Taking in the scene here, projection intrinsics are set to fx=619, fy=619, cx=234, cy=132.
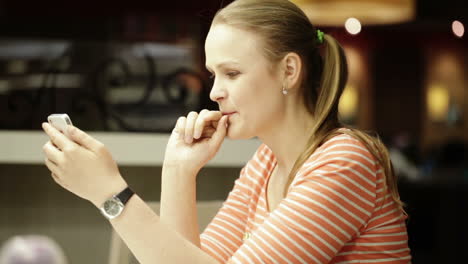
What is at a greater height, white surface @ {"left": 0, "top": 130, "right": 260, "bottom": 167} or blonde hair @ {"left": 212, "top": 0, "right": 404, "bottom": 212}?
blonde hair @ {"left": 212, "top": 0, "right": 404, "bottom": 212}

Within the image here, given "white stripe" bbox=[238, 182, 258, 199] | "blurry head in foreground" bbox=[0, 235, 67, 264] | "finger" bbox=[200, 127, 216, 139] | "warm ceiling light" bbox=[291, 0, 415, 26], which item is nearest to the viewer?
"blurry head in foreground" bbox=[0, 235, 67, 264]

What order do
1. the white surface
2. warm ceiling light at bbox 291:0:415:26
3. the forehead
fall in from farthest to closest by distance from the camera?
1. warm ceiling light at bbox 291:0:415:26
2. the white surface
3. the forehead

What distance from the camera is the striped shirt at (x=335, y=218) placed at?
1100mm

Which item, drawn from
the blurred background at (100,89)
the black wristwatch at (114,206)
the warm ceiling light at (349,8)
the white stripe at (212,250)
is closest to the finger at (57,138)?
the black wristwatch at (114,206)

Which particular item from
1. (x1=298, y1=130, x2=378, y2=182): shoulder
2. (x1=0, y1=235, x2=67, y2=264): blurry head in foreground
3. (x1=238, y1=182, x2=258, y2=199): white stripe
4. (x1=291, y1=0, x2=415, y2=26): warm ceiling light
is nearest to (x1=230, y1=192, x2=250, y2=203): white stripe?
(x1=238, y1=182, x2=258, y2=199): white stripe

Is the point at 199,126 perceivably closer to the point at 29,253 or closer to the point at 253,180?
the point at 253,180

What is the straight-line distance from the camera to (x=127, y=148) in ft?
8.56

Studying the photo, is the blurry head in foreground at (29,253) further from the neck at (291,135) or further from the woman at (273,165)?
the neck at (291,135)

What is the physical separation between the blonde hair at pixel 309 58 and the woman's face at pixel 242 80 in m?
0.02

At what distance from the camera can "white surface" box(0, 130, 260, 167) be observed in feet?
8.38

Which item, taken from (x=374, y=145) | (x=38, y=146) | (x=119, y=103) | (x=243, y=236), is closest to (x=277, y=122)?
(x=374, y=145)

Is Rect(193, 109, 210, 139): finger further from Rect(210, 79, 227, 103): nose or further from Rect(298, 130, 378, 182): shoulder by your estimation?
Rect(298, 130, 378, 182): shoulder

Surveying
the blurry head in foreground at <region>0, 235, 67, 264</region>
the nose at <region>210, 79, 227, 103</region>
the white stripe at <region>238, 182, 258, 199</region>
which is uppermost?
the blurry head in foreground at <region>0, 235, 67, 264</region>

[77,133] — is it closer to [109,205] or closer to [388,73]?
[109,205]
